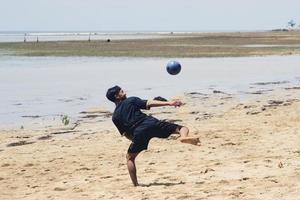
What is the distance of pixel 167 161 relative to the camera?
408 inches

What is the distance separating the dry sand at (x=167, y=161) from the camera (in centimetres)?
818

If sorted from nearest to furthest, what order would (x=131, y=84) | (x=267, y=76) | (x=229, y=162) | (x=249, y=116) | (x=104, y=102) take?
(x=229, y=162) < (x=249, y=116) < (x=104, y=102) < (x=131, y=84) < (x=267, y=76)

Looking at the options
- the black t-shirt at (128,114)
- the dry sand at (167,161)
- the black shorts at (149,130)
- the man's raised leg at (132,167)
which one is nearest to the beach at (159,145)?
the dry sand at (167,161)

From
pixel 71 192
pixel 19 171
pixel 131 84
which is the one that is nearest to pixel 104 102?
pixel 131 84

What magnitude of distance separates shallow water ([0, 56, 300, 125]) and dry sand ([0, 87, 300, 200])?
3.57 meters

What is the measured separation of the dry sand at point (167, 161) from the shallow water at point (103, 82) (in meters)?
3.57

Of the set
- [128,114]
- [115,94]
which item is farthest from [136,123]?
[115,94]

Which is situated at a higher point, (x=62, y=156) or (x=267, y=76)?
(x=267, y=76)

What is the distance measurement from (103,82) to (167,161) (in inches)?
671

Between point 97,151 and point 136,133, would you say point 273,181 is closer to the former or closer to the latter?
point 136,133

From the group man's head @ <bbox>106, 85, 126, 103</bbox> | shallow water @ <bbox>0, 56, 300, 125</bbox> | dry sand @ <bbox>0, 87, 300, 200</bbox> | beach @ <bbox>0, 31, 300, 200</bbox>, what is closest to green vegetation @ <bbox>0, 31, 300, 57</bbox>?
shallow water @ <bbox>0, 56, 300, 125</bbox>

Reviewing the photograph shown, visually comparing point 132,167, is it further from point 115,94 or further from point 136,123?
point 115,94

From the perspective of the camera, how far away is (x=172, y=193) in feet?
26.1

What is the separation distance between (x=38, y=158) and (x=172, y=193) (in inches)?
162
